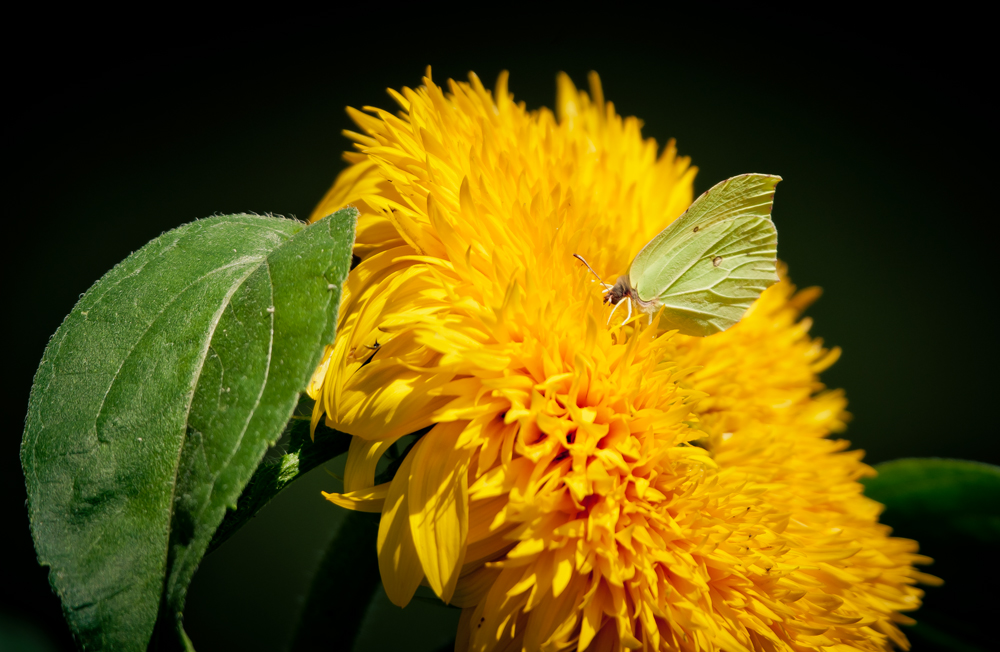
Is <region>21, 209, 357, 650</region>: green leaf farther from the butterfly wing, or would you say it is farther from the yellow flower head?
the butterfly wing

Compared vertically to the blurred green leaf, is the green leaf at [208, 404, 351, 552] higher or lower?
lower

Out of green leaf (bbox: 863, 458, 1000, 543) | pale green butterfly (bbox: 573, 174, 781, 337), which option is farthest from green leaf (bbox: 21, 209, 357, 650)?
green leaf (bbox: 863, 458, 1000, 543)

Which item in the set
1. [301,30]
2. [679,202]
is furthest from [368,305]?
[301,30]

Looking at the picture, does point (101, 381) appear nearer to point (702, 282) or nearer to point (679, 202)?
point (702, 282)

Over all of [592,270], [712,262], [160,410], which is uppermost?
[712,262]

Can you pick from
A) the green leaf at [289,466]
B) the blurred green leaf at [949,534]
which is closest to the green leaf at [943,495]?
the blurred green leaf at [949,534]

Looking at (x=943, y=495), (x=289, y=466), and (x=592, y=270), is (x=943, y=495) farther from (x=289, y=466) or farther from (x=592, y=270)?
(x=289, y=466)

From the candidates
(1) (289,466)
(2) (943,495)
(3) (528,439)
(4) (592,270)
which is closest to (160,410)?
(1) (289,466)
